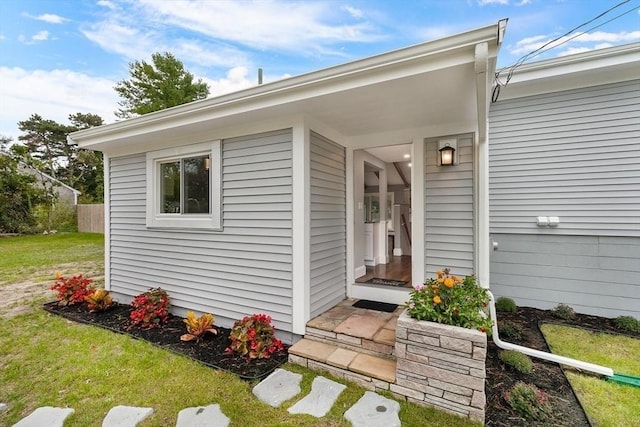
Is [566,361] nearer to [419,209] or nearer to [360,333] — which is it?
[360,333]

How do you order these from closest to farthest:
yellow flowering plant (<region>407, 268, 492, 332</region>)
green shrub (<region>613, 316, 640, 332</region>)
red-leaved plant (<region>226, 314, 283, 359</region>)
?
yellow flowering plant (<region>407, 268, 492, 332</region>) < red-leaved plant (<region>226, 314, 283, 359</region>) < green shrub (<region>613, 316, 640, 332</region>)

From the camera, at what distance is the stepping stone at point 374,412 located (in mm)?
2059

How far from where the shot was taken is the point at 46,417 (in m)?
2.19

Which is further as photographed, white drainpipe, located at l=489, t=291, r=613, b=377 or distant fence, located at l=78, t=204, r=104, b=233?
distant fence, located at l=78, t=204, r=104, b=233

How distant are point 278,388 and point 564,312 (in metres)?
4.27

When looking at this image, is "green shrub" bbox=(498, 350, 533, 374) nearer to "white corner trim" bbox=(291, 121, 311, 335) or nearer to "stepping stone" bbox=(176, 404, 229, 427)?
"white corner trim" bbox=(291, 121, 311, 335)

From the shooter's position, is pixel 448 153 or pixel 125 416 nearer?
pixel 125 416

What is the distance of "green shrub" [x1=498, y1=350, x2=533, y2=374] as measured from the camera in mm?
2672

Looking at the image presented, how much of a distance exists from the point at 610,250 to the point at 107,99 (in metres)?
23.5

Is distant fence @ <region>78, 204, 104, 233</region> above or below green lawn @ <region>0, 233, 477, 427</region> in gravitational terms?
above

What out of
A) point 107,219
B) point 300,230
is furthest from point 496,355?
point 107,219

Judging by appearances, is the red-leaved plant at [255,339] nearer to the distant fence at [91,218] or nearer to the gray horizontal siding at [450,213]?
the gray horizontal siding at [450,213]

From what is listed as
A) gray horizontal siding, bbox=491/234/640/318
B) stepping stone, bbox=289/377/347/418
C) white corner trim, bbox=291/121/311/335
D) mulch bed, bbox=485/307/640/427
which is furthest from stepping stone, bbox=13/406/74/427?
gray horizontal siding, bbox=491/234/640/318

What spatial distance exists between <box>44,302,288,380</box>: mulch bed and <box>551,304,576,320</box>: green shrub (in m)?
4.03
